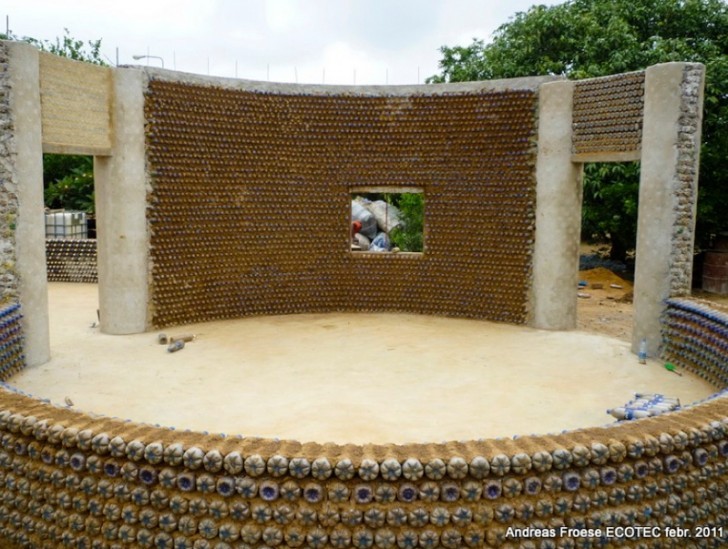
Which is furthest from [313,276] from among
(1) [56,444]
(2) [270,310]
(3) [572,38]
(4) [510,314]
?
(3) [572,38]

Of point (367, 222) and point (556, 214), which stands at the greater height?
point (556, 214)

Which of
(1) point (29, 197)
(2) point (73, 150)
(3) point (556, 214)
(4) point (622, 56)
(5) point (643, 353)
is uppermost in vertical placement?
(4) point (622, 56)

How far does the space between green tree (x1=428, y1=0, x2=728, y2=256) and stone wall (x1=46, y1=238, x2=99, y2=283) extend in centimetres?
967

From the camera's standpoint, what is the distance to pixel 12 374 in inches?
309

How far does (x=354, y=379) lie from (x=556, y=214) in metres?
4.54

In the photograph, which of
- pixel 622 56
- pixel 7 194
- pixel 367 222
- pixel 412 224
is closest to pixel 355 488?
pixel 7 194

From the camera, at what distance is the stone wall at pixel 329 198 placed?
10711 mm

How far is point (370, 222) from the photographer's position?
18688 mm

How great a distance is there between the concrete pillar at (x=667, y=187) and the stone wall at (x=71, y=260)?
11.5 metres

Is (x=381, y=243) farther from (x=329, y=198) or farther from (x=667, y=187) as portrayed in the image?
(x=667, y=187)

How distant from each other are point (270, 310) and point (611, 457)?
26.6ft

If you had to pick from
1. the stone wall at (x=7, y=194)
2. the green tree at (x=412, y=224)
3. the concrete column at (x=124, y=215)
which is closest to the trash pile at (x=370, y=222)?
the green tree at (x=412, y=224)

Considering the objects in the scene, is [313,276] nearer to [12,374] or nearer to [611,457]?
[12,374]

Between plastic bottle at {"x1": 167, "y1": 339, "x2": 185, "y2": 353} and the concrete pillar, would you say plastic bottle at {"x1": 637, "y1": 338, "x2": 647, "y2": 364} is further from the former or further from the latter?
plastic bottle at {"x1": 167, "y1": 339, "x2": 185, "y2": 353}
